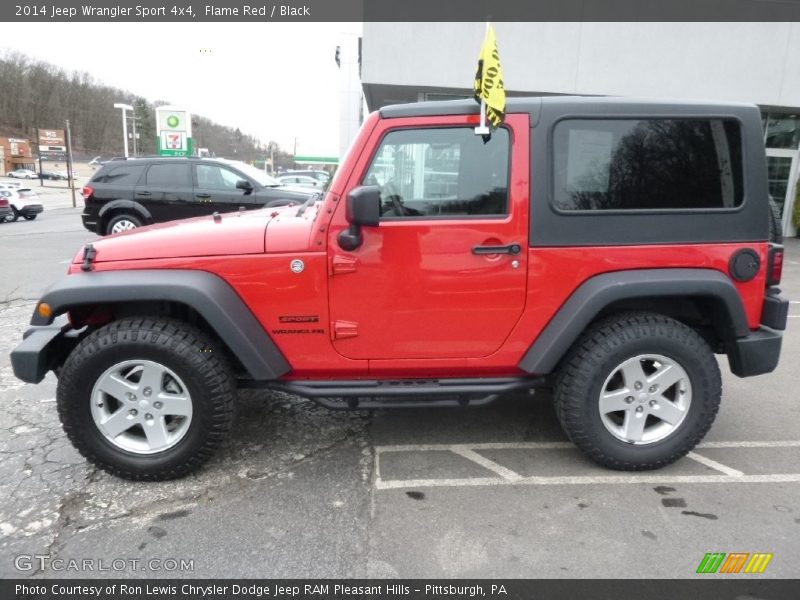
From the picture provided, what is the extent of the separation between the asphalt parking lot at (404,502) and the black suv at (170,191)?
6905mm

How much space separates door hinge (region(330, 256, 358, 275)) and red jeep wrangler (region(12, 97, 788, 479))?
1 cm

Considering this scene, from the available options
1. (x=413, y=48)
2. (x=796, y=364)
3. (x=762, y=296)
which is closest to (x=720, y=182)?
(x=762, y=296)

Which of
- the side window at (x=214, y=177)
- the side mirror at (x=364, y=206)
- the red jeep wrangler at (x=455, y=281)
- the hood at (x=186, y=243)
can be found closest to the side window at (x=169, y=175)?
the side window at (x=214, y=177)

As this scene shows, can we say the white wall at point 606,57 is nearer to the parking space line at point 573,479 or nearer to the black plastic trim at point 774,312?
the black plastic trim at point 774,312

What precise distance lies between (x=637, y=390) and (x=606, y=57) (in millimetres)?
12548

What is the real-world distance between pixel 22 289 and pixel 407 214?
7078mm

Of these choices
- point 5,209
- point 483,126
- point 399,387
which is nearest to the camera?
point 483,126

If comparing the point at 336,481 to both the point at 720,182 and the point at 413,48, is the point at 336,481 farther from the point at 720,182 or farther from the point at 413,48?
the point at 413,48

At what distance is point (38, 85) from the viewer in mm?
74062

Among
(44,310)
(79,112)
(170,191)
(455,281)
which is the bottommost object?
(44,310)

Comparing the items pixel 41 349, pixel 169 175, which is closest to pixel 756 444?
pixel 41 349

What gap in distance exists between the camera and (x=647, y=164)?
10.1ft

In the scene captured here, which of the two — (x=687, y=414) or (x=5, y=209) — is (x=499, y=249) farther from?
(x=5, y=209)

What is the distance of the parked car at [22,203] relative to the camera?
64.3 ft
